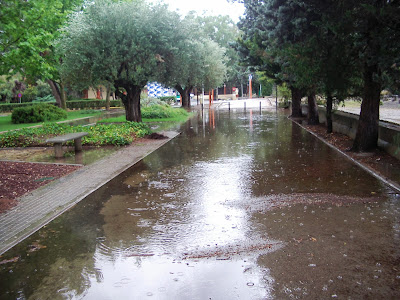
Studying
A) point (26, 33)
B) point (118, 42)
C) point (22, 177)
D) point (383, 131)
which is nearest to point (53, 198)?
point (22, 177)

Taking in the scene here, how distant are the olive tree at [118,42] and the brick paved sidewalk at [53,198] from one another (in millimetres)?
6323

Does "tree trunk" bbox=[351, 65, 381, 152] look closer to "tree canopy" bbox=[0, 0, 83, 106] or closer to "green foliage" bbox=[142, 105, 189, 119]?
"tree canopy" bbox=[0, 0, 83, 106]

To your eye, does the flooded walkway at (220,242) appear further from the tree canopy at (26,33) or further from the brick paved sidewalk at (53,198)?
the tree canopy at (26,33)

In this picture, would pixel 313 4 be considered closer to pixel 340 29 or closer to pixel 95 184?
pixel 340 29

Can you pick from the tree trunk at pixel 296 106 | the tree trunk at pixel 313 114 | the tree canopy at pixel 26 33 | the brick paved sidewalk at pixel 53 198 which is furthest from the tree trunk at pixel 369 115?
the tree trunk at pixel 296 106

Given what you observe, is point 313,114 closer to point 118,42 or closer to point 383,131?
point 383,131

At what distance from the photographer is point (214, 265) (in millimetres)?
4496

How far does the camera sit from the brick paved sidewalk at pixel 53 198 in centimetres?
569

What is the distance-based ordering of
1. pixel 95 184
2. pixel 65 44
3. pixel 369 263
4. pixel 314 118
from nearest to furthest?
pixel 369 263, pixel 95 184, pixel 65 44, pixel 314 118

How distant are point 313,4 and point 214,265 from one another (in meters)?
8.43

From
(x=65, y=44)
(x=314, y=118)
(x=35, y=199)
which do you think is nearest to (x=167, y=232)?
(x=35, y=199)

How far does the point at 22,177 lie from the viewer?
29.5 feet

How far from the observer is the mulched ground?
7379mm

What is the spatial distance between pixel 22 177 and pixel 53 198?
2.13 meters
